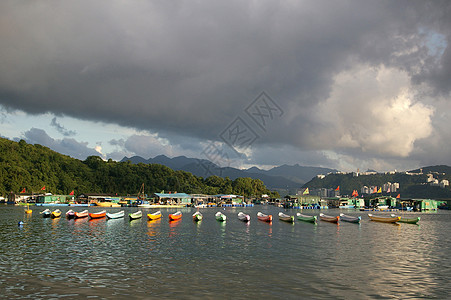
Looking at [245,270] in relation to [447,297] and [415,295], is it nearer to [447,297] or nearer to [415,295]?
[415,295]

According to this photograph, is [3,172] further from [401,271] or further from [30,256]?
[401,271]

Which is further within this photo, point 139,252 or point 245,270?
point 139,252

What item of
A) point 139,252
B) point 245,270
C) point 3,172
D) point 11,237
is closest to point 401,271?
point 245,270

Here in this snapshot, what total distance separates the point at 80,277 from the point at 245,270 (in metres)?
14.5

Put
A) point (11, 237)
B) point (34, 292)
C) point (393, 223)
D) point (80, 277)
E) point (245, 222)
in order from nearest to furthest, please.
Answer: point (34, 292) → point (80, 277) → point (11, 237) → point (245, 222) → point (393, 223)

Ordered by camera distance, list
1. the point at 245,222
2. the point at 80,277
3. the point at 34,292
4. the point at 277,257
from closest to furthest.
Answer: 1. the point at 34,292
2. the point at 80,277
3. the point at 277,257
4. the point at 245,222

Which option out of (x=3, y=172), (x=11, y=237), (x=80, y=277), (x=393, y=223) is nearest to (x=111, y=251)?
(x=80, y=277)

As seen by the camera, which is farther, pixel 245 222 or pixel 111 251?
pixel 245 222

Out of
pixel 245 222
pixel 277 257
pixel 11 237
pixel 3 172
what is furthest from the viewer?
pixel 3 172

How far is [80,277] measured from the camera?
27953mm

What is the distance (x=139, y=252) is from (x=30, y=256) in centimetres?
1161

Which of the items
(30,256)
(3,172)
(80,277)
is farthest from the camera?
(3,172)

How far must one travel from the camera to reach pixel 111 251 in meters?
41.2

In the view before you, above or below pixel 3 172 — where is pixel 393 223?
below
